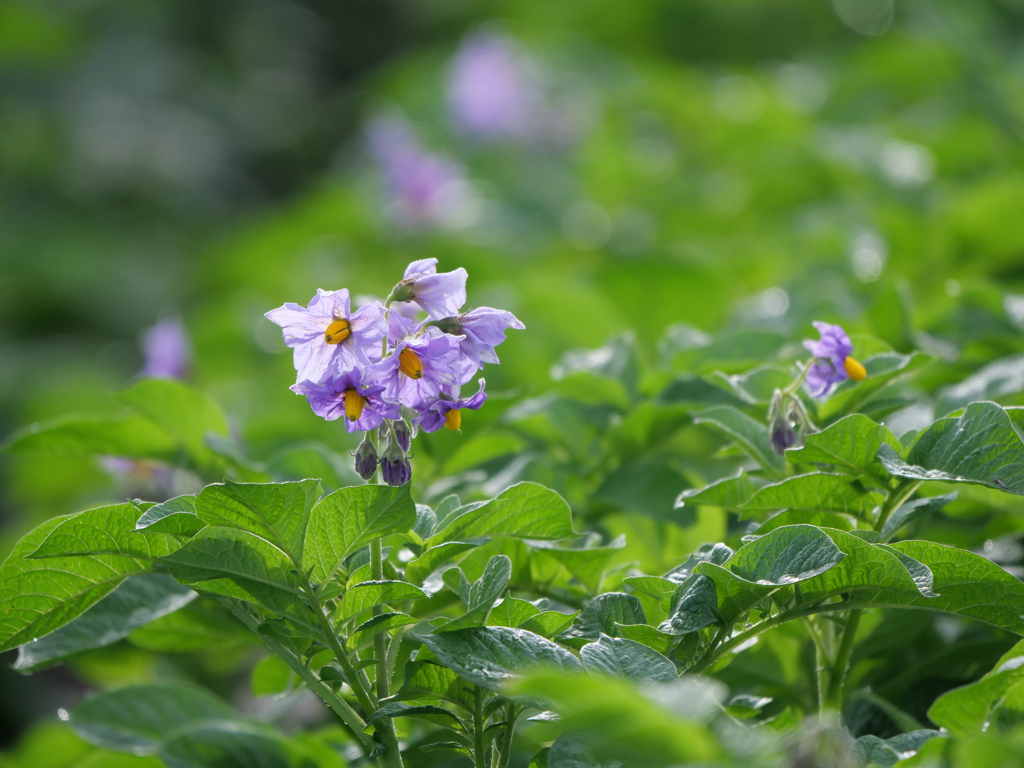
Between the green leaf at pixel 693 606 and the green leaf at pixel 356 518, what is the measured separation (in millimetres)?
255

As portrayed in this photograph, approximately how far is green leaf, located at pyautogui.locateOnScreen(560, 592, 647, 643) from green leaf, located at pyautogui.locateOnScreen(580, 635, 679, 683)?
0.08 meters

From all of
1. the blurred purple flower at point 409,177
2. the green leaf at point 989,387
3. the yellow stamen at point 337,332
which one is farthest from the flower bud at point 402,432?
the blurred purple flower at point 409,177

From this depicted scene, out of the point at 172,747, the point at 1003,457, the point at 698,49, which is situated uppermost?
the point at 698,49

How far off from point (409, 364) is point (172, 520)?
264 mm

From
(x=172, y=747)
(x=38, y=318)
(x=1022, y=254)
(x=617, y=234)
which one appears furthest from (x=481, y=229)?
(x=38, y=318)

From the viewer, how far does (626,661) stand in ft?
2.79

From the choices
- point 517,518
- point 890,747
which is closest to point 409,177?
point 517,518

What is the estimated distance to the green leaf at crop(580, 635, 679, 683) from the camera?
834 mm

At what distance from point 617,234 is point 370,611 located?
6.79 ft

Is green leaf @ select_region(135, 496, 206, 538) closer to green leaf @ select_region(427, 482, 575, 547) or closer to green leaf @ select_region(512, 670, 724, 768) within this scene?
green leaf @ select_region(427, 482, 575, 547)

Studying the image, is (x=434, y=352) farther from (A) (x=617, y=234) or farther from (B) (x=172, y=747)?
(A) (x=617, y=234)

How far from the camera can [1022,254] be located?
197 centimetres

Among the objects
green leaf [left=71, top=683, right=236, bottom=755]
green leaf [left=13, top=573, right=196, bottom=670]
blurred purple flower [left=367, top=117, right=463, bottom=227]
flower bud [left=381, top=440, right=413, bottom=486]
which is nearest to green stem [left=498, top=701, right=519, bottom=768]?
flower bud [left=381, top=440, right=413, bottom=486]

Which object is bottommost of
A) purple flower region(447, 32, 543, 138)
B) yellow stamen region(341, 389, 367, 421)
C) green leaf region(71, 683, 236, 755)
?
green leaf region(71, 683, 236, 755)
